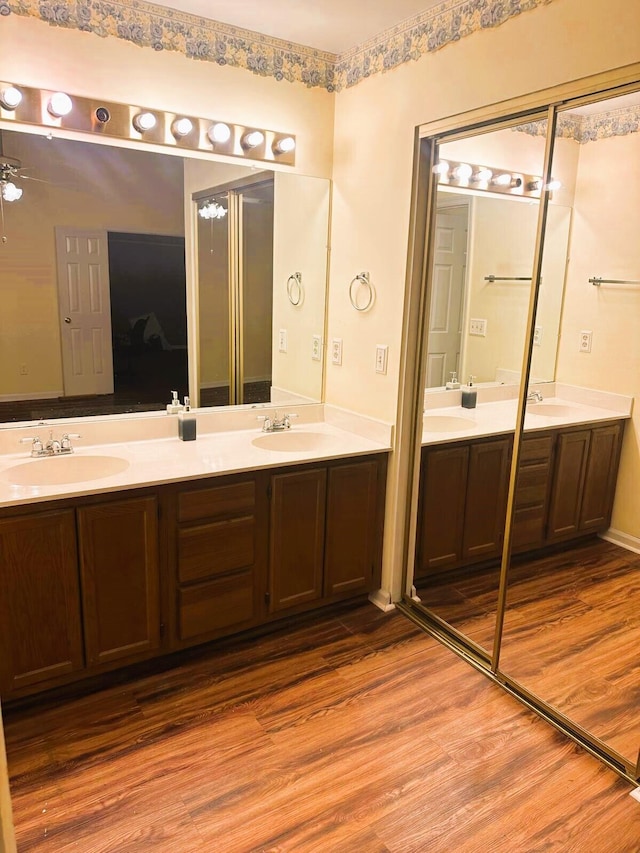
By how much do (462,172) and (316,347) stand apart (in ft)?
3.61

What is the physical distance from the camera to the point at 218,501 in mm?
2430

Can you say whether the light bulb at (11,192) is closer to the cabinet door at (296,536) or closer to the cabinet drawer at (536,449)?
the cabinet door at (296,536)

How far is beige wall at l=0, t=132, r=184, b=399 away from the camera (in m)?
2.39

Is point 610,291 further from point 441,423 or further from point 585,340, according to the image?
point 441,423

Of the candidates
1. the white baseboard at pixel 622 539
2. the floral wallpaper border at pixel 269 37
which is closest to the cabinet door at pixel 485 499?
the white baseboard at pixel 622 539

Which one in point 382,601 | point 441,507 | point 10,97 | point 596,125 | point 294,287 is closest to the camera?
point 596,125

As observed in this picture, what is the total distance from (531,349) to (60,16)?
6.99 feet

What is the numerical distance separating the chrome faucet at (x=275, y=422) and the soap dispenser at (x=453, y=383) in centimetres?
82

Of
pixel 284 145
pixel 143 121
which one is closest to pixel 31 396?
pixel 143 121

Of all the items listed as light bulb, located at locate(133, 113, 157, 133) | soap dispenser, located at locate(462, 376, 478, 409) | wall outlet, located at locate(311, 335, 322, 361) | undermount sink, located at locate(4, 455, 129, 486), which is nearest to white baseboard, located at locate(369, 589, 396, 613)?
soap dispenser, located at locate(462, 376, 478, 409)

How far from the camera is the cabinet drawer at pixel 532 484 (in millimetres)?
2393

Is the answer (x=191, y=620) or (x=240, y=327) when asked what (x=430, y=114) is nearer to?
(x=240, y=327)

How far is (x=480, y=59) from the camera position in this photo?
2.24 m

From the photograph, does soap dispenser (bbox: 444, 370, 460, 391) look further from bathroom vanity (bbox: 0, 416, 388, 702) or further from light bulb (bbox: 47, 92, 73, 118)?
light bulb (bbox: 47, 92, 73, 118)
